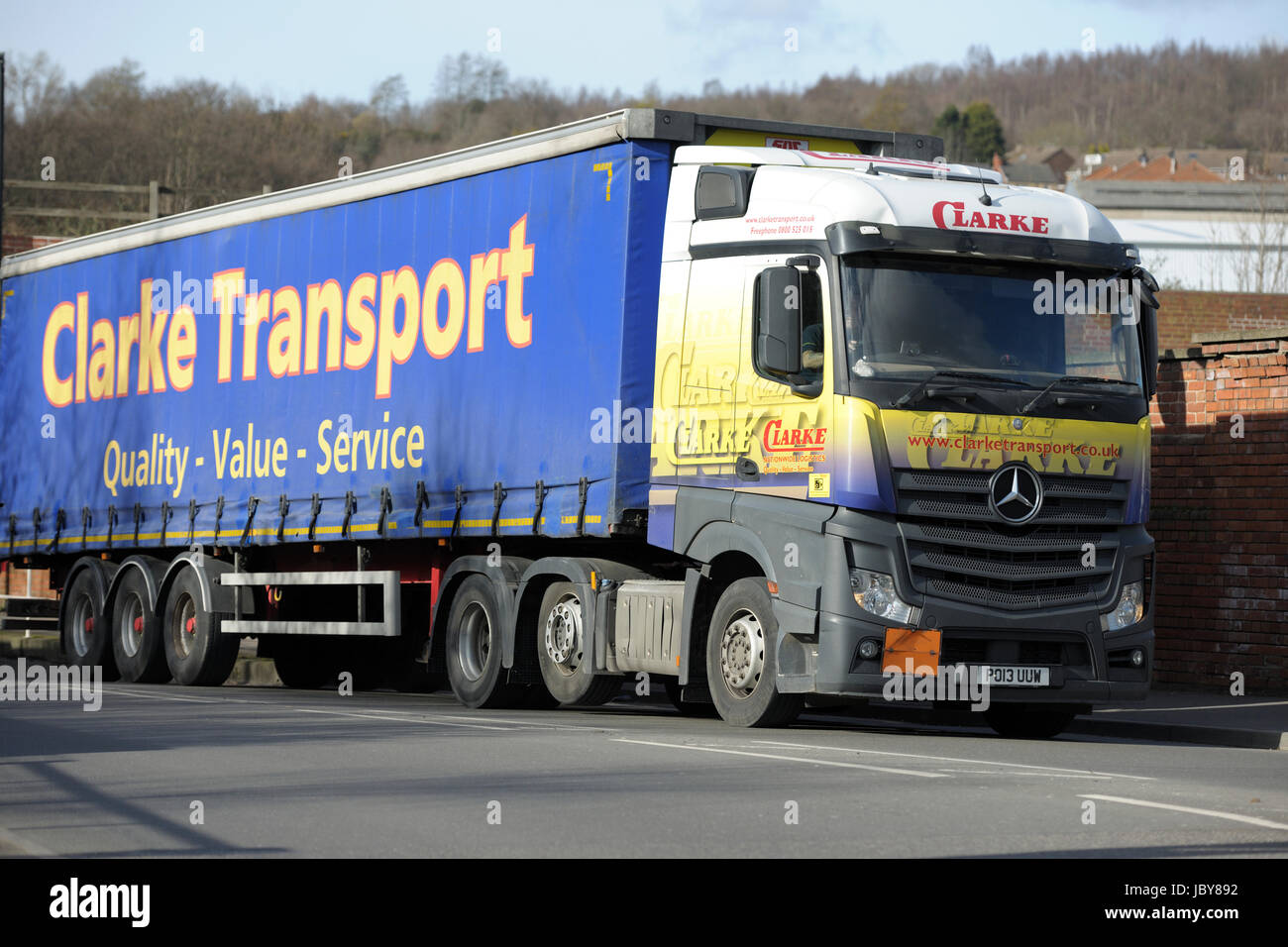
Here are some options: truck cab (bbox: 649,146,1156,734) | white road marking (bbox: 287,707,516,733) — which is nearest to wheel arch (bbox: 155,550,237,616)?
white road marking (bbox: 287,707,516,733)

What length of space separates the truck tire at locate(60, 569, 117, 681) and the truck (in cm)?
225

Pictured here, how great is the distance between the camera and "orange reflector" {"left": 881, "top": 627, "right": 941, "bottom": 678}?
39.9ft

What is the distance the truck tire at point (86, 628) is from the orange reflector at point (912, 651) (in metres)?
12.2

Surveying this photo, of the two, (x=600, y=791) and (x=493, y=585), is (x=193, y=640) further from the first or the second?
(x=600, y=791)

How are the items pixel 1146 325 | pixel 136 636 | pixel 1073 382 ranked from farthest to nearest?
pixel 136 636 → pixel 1146 325 → pixel 1073 382

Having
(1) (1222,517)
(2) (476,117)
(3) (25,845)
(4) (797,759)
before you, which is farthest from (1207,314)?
(2) (476,117)

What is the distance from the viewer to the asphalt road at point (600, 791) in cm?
766

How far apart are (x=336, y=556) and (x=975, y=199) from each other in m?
8.24

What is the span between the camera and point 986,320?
12.6 m

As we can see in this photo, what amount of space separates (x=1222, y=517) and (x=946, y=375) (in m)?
7.16

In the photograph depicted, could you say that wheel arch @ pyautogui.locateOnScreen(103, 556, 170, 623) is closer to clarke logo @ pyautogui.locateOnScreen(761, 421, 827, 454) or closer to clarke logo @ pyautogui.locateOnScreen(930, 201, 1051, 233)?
clarke logo @ pyautogui.locateOnScreen(761, 421, 827, 454)

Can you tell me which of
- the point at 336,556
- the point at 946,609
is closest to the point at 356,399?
the point at 336,556

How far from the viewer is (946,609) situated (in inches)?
483
